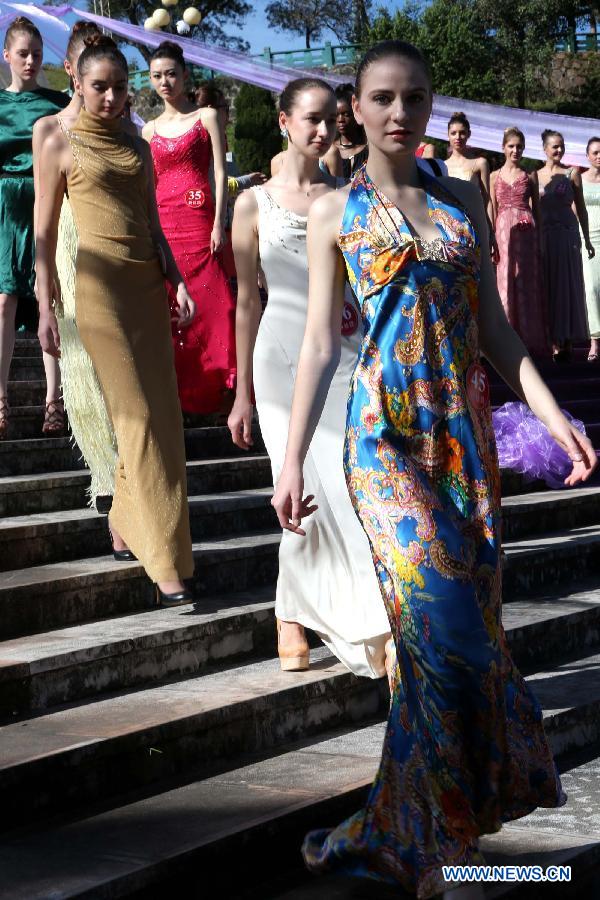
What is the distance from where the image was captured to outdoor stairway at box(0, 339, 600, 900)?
369cm

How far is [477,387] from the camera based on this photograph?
3486 millimetres

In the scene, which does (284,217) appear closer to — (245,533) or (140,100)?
(245,533)

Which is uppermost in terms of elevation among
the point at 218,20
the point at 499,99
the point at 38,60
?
the point at 218,20

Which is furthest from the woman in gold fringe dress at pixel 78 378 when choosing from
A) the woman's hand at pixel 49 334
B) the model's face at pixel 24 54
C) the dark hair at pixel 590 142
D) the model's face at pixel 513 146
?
the dark hair at pixel 590 142

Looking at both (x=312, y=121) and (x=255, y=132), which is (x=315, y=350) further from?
(x=255, y=132)

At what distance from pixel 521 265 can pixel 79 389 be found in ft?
28.2

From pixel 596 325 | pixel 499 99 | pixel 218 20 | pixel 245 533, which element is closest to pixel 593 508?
pixel 245 533

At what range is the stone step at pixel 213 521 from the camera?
570 cm

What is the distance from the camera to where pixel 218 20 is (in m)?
69.8

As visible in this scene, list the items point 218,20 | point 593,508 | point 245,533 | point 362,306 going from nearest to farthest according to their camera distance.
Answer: point 362,306
point 245,533
point 593,508
point 218,20

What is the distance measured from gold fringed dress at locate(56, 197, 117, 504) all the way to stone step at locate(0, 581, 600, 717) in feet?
2.81

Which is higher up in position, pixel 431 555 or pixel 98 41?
pixel 98 41

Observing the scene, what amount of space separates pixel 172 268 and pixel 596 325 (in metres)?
9.64

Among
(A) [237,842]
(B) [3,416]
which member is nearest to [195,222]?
(B) [3,416]
